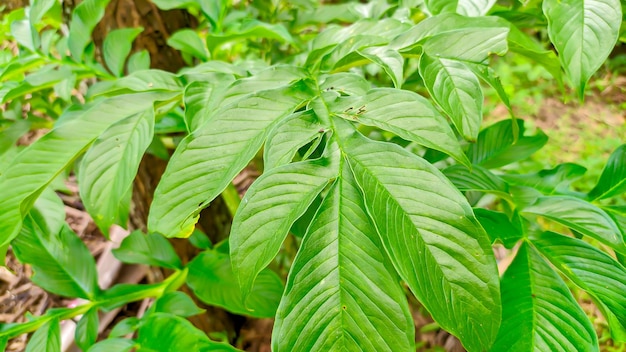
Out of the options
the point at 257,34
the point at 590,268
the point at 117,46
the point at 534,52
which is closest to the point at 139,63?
the point at 117,46

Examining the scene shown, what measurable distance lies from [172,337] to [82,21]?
0.52 m

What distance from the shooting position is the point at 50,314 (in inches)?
26.8

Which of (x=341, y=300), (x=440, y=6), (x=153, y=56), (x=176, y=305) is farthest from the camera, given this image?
(x=153, y=56)

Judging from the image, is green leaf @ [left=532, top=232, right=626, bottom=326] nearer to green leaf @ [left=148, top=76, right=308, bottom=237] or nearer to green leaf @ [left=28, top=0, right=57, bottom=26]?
green leaf @ [left=148, top=76, right=308, bottom=237]

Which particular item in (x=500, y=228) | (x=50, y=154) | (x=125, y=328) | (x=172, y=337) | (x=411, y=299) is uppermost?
(x=50, y=154)

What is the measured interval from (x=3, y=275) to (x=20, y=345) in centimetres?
23

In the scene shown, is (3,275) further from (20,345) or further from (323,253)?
(323,253)

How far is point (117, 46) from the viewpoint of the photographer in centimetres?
78

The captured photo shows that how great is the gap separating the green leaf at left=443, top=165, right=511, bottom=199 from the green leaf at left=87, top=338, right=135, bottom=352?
48cm

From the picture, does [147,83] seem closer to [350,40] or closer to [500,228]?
[350,40]

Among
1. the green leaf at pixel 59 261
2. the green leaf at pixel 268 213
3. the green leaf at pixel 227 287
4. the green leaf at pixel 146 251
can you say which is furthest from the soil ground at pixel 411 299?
the green leaf at pixel 268 213

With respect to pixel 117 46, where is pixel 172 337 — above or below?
below

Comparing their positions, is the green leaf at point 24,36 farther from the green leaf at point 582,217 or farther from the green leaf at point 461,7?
the green leaf at point 582,217

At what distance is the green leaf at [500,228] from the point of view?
0.49 metres
